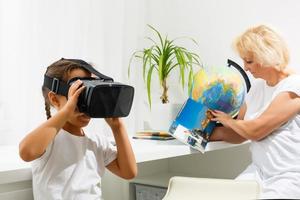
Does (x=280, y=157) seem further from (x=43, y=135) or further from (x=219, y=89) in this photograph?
(x=43, y=135)

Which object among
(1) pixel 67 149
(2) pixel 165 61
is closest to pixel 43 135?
(1) pixel 67 149

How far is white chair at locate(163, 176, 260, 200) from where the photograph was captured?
148cm

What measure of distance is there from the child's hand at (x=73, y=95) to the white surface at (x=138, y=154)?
24 cm

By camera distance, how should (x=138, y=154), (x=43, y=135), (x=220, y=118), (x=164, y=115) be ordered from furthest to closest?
(x=164, y=115), (x=220, y=118), (x=138, y=154), (x=43, y=135)

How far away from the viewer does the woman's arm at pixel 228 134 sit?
7.00 ft

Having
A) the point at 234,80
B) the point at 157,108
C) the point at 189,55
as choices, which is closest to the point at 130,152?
the point at 234,80

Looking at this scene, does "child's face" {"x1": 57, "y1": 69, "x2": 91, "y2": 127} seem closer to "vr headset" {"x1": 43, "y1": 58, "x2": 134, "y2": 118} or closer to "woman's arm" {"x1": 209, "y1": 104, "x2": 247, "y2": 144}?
"vr headset" {"x1": 43, "y1": 58, "x2": 134, "y2": 118}

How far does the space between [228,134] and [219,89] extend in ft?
1.01

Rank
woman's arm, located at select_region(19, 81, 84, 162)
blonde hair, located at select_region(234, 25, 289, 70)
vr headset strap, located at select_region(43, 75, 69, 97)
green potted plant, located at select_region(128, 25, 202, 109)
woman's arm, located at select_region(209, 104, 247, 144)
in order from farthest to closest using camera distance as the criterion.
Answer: green potted plant, located at select_region(128, 25, 202, 109) < woman's arm, located at select_region(209, 104, 247, 144) < blonde hair, located at select_region(234, 25, 289, 70) < vr headset strap, located at select_region(43, 75, 69, 97) < woman's arm, located at select_region(19, 81, 84, 162)

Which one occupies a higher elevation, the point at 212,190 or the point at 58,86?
the point at 58,86

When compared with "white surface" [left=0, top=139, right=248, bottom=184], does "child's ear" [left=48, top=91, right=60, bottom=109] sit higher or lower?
higher

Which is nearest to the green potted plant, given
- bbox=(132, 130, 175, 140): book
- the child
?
bbox=(132, 130, 175, 140): book

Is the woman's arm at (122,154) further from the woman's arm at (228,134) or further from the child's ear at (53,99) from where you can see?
the woman's arm at (228,134)

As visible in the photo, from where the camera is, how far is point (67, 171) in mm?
1324
